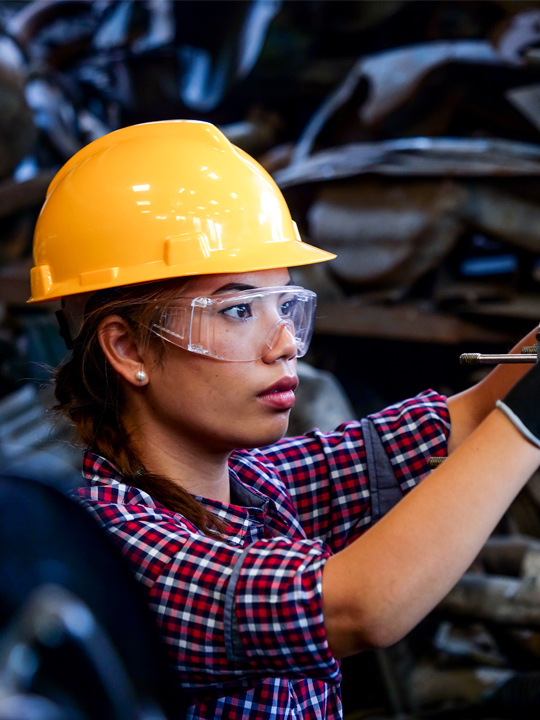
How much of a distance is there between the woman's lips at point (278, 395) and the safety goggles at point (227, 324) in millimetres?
55

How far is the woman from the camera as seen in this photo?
2.97ft

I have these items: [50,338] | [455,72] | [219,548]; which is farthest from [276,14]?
[219,548]

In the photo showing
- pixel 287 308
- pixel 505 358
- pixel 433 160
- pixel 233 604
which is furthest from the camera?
pixel 433 160

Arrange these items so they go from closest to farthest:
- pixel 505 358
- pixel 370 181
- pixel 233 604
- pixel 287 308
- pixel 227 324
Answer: pixel 233 604
pixel 505 358
pixel 227 324
pixel 287 308
pixel 370 181

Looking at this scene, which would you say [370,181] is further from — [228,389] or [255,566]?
[255,566]

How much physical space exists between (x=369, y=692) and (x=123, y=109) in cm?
442

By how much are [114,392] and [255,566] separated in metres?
0.46

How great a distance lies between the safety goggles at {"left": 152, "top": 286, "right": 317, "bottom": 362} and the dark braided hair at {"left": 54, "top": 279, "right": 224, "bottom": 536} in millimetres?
36

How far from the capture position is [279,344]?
1.20m

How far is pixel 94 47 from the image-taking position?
564 cm

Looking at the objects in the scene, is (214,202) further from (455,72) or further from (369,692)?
(455,72)

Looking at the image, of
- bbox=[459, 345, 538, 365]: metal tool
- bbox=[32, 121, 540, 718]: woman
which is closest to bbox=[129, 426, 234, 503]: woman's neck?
bbox=[32, 121, 540, 718]: woman

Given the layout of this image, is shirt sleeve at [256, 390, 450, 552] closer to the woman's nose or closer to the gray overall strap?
the gray overall strap

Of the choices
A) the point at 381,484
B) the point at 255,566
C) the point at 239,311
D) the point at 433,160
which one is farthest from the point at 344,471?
the point at 433,160
